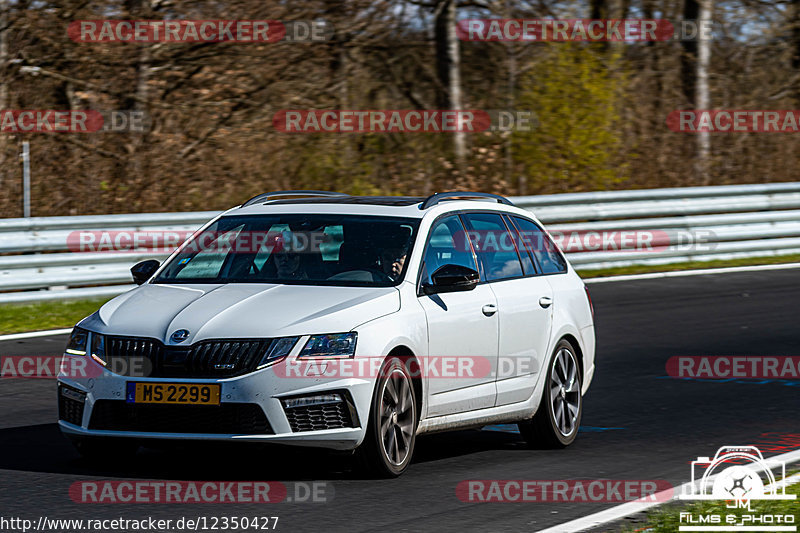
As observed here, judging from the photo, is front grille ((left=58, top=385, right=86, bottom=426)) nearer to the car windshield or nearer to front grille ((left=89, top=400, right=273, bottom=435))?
front grille ((left=89, top=400, right=273, bottom=435))

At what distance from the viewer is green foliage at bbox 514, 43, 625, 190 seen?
25.1 metres

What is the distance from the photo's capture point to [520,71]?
2622 centimetres

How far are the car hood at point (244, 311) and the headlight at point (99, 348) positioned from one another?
45 millimetres

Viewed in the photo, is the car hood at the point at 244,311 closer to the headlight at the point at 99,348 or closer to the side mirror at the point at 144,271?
the headlight at the point at 99,348

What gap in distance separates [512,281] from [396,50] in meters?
17.6

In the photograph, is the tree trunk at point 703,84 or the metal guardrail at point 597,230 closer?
the metal guardrail at point 597,230

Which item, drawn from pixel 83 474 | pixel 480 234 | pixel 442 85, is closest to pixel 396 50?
pixel 442 85

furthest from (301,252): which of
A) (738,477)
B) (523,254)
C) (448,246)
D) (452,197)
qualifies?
(738,477)

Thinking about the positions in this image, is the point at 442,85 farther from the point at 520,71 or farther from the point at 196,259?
the point at 196,259

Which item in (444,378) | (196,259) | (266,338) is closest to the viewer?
(266,338)

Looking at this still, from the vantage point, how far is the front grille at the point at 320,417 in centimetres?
745

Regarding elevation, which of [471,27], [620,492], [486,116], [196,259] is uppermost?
[471,27]

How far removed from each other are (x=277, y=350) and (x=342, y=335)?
1.21 ft

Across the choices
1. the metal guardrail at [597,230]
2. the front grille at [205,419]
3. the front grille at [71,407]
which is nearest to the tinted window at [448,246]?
the front grille at [205,419]
